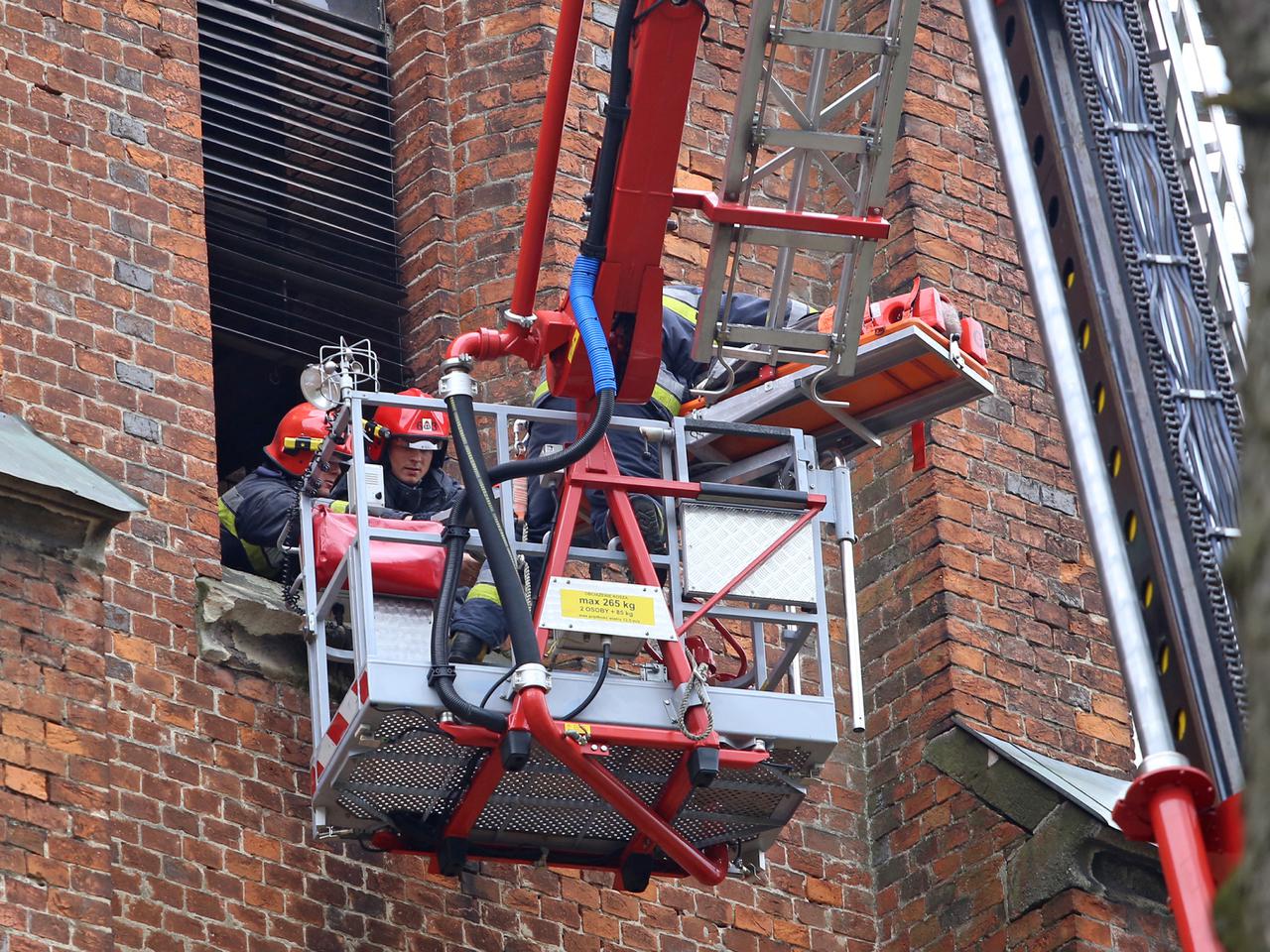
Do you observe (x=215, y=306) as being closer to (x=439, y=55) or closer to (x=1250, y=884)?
(x=439, y=55)

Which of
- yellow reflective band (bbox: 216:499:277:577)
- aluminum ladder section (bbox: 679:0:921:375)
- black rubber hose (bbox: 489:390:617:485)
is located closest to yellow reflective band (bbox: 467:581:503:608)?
black rubber hose (bbox: 489:390:617:485)

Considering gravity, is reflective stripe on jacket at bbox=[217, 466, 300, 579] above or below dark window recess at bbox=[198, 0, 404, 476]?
below

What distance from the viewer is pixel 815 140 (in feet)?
28.9

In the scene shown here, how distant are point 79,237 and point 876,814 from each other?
4.28 metres

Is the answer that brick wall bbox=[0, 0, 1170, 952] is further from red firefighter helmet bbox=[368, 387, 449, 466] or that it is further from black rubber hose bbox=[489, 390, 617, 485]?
black rubber hose bbox=[489, 390, 617, 485]

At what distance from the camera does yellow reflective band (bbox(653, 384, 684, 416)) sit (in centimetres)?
920

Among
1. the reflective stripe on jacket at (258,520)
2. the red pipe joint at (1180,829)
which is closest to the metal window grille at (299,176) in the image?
the reflective stripe on jacket at (258,520)

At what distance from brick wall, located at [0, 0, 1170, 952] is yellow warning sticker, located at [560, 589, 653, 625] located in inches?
72.0

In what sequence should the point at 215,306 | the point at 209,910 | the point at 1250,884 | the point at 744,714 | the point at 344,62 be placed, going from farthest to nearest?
1. the point at 344,62
2. the point at 215,306
3. the point at 209,910
4. the point at 744,714
5. the point at 1250,884

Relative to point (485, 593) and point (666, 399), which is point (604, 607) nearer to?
point (485, 593)

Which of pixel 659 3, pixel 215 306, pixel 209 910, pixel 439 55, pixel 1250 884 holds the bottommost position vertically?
pixel 1250 884

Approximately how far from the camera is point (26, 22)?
10641 mm

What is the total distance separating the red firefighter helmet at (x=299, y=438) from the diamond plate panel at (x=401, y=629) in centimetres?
171

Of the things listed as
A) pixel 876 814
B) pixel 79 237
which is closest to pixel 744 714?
pixel 876 814
